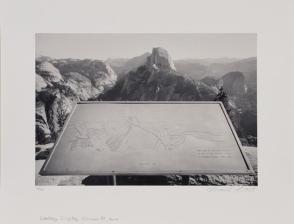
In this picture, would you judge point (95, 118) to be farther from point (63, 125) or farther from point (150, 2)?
point (150, 2)

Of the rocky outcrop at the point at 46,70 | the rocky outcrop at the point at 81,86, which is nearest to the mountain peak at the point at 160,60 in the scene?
the rocky outcrop at the point at 81,86

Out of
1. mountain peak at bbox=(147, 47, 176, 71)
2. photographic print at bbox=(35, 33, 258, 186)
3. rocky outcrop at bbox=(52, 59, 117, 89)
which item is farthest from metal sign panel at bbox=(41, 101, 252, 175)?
mountain peak at bbox=(147, 47, 176, 71)

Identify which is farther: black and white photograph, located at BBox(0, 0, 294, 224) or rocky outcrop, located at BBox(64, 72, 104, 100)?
rocky outcrop, located at BBox(64, 72, 104, 100)

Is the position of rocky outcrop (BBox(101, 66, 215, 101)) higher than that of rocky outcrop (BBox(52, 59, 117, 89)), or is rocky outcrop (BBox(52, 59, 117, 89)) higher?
rocky outcrop (BBox(52, 59, 117, 89))

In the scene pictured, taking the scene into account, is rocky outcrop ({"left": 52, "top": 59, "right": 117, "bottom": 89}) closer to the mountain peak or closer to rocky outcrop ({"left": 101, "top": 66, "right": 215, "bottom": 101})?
rocky outcrop ({"left": 101, "top": 66, "right": 215, "bottom": 101})

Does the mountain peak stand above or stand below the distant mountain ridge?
above

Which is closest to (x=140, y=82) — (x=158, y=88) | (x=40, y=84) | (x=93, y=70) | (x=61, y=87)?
(x=158, y=88)

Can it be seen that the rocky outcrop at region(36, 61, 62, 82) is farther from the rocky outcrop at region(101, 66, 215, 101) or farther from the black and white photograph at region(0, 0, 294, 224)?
the rocky outcrop at region(101, 66, 215, 101)

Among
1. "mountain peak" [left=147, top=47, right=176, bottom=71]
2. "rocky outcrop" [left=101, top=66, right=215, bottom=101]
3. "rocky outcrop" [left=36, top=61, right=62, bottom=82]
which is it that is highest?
"mountain peak" [left=147, top=47, right=176, bottom=71]

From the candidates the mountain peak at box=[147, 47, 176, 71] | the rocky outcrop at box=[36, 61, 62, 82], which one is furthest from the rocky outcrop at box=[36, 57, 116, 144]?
Result: the mountain peak at box=[147, 47, 176, 71]
